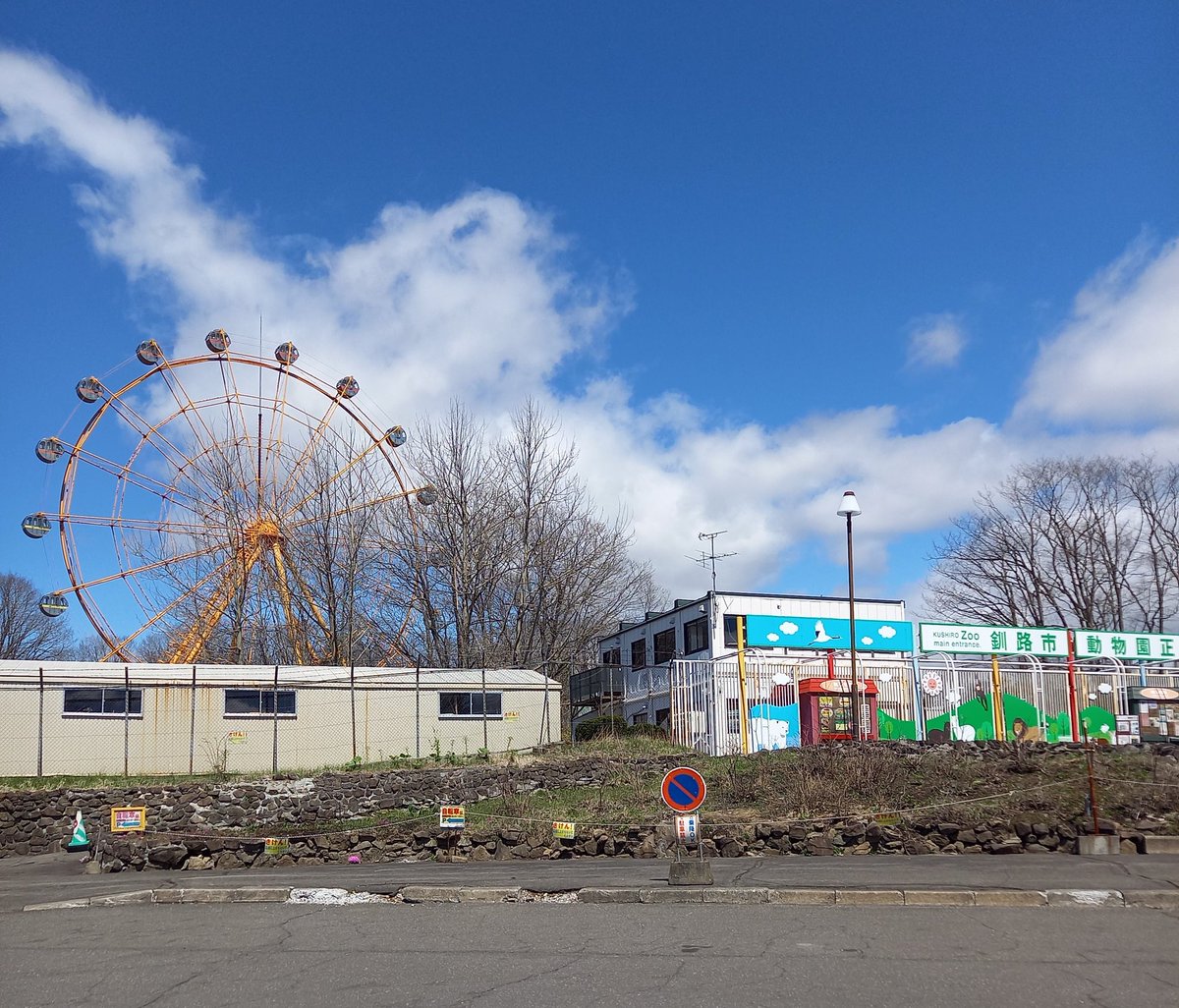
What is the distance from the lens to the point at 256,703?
27125mm

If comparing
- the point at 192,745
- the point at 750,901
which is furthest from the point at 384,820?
the point at 750,901

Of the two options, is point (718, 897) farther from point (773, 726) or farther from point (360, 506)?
point (360, 506)

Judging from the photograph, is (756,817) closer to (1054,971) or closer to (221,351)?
(1054,971)

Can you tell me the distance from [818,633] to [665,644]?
11.6 metres

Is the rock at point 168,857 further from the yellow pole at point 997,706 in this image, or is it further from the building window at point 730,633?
the building window at point 730,633

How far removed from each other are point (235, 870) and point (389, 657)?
20.4 m

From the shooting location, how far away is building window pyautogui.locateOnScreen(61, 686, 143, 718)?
2573 centimetres

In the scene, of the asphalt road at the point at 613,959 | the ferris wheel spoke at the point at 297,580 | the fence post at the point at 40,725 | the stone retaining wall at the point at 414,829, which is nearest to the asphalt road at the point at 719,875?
the stone retaining wall at the point at 414,829

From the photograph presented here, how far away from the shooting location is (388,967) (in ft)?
27.2

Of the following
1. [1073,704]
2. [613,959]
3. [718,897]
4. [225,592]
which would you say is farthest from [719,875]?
[225,592]

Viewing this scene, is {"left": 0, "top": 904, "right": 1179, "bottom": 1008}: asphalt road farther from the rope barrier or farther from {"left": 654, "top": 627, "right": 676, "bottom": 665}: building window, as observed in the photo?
{"left": 654, "top": 627, "right": 676, "bottom": 665}: building window

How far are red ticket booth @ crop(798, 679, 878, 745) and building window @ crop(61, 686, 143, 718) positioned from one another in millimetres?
16298

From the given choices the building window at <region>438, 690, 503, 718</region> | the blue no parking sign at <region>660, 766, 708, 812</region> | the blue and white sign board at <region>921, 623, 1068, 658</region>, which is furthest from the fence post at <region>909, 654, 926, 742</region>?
the blue no parking sign at <region>660, 766, 708, 812</region>

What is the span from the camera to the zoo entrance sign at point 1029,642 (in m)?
26.3
